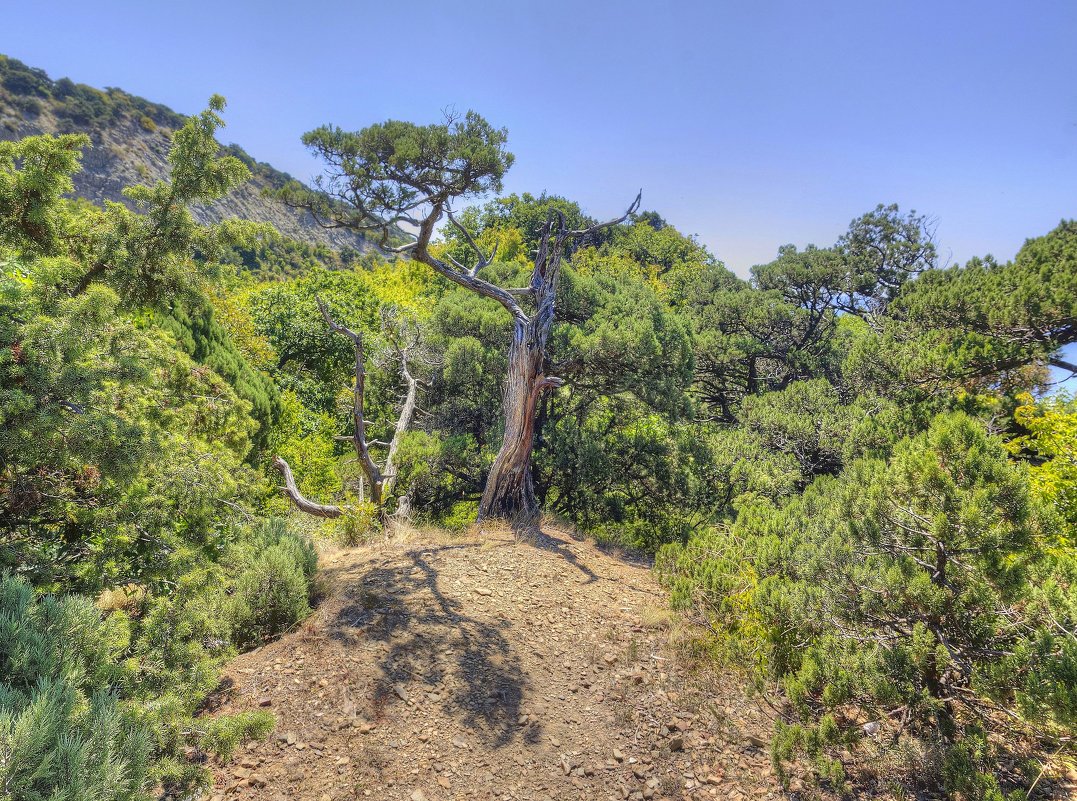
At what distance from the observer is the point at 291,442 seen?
11273mm

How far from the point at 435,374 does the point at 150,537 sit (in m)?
6.64

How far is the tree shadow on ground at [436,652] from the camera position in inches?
145

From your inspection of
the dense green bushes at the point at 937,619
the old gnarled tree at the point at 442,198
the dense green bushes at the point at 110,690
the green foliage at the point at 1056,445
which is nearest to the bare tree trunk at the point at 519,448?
the old gnarled tree at the point at 442,198

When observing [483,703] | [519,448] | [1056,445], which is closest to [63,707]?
[483,703]

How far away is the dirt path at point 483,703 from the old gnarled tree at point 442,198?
2.19 metres

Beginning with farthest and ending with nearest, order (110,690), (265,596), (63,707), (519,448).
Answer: (519,448)
(265,596)
(110,690)
(63,707)

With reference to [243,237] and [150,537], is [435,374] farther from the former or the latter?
[150,537]

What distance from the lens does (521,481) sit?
23.8 ft

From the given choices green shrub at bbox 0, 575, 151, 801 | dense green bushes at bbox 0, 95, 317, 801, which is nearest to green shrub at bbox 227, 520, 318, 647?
dense green bushes at bbox 0, 95, 317, 801

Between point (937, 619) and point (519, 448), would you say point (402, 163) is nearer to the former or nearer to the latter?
point (519, 448)

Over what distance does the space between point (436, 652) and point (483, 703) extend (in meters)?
0.62

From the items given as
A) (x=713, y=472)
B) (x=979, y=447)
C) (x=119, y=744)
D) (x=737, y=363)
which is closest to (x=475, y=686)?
(x=119, y=744)

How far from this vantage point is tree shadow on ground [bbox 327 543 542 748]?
3.69m

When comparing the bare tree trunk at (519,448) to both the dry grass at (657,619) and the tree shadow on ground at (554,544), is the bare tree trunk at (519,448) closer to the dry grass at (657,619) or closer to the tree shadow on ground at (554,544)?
the tree shadow on ground at (554,544)
